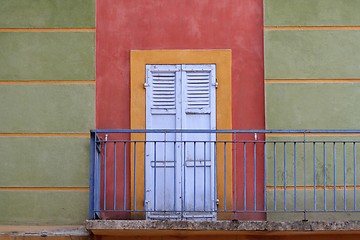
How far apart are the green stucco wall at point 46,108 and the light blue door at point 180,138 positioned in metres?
0.74

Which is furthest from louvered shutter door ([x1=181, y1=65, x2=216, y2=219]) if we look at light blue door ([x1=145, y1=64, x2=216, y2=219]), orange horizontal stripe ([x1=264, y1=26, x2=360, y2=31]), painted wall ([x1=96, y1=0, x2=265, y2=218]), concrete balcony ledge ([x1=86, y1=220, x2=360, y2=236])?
orange horizontal stripe ([x1=264, y1=26, x2=360, y2=31])

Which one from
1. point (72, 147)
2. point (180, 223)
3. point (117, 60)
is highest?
point (117, 60)

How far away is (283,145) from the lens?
11.9 m

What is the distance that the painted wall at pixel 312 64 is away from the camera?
11.9 m

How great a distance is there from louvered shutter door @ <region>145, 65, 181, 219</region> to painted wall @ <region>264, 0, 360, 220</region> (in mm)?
1099

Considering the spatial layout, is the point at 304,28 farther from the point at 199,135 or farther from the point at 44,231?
the point at 44,231

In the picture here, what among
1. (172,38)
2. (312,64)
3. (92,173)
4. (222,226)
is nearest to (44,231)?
(92,173)

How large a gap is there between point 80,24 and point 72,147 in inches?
57.3

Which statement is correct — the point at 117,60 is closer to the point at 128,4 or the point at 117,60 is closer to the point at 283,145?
the point at 128,4

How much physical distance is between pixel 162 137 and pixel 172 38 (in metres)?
1.17

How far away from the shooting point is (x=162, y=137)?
1198cm

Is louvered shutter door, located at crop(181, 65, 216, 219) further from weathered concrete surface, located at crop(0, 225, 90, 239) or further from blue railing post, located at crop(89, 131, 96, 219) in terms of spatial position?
weathered concrete surface, located at crop(0, 225, 90, 239)

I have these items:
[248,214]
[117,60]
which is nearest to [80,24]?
[117,60]

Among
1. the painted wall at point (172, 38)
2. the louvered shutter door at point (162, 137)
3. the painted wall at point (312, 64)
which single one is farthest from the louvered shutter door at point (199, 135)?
the painted wall at point (312, 64)
